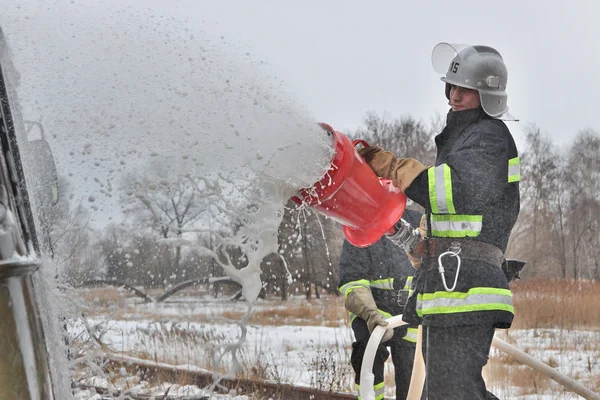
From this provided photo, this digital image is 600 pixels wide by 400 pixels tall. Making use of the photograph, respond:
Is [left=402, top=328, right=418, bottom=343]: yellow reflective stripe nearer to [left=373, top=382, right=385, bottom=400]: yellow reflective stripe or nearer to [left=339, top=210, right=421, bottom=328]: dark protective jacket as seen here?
[left=339, top=210, right=421, bottom=328]: dark protective jacket

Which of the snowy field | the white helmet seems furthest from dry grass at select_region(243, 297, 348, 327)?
the white helmet

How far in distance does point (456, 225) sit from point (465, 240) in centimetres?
9

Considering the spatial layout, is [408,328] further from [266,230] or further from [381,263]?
[266,230]

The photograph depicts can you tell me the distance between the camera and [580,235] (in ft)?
112

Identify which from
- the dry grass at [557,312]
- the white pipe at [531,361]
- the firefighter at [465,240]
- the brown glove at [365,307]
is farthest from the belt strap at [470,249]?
the dry grass at [557,312]

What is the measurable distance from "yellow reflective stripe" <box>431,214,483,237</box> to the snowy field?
160cm

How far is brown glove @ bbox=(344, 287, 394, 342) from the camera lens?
4367 millimetres

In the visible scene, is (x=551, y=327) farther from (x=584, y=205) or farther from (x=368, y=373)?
(x=584, y=205)

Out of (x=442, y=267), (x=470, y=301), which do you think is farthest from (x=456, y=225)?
(x=470, y=301)

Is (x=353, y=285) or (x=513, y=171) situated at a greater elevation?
(x=513, y=171)

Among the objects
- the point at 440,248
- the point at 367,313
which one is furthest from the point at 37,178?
the point at 367,313

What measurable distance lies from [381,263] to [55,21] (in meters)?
2.98

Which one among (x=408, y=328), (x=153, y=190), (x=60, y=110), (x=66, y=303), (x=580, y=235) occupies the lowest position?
(x=580, y=235)

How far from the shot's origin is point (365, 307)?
14.8 feet
